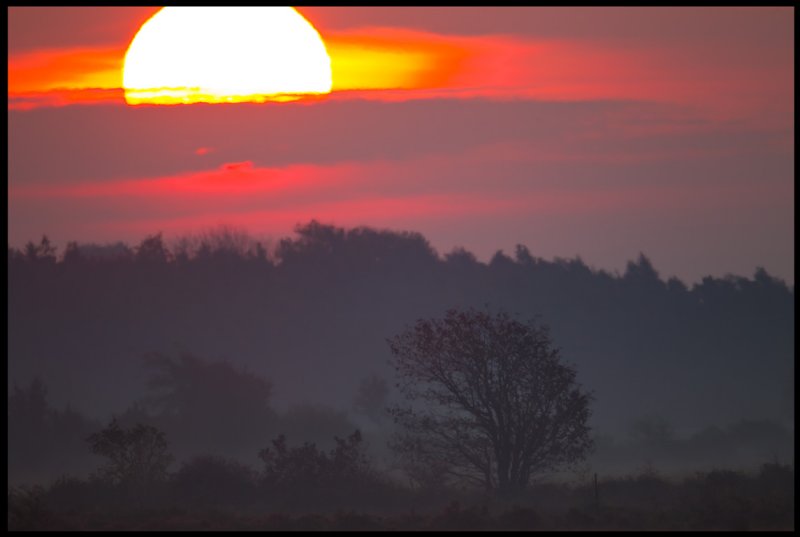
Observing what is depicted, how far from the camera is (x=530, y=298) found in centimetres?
11006

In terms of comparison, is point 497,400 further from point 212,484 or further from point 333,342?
point 333,342

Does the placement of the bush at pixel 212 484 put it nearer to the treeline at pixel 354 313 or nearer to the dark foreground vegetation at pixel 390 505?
the dark foreground vegetation at pixel 390 505

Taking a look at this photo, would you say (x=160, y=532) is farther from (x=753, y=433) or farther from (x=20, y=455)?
(x=753, y=433)

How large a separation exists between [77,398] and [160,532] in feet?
198

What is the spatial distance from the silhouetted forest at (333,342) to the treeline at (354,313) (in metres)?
0.15

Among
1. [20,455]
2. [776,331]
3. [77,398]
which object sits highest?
[776,331]

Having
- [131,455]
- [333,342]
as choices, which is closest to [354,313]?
[333,342]

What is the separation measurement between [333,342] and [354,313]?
424 centimetres

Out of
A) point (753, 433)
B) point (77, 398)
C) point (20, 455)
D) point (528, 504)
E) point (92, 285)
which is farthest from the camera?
point (92, 285)

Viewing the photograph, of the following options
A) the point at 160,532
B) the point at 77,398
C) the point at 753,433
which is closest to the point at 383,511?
the point at 160,532

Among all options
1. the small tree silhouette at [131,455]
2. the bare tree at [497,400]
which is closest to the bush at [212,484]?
the small tree silhouette at [131,455]

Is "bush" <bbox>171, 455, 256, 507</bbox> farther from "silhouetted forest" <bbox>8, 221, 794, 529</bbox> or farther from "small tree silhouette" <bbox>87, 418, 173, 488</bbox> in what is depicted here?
"silhouetted forest" <bbox>8, 221, 794, 529</bbox>

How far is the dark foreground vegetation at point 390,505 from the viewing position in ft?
107

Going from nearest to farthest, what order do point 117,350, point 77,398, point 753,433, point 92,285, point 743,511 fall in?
point 743,511, point 753,433, point 77,398, point 117,350, point 92,285
